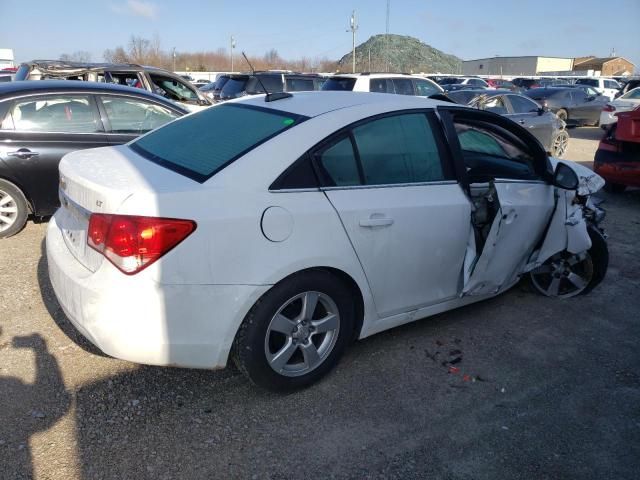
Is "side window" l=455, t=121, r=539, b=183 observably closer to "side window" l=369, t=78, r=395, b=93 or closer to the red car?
the red car

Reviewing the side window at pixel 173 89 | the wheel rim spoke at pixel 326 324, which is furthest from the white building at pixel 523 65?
the wheel rim spoke at pixel 326 324

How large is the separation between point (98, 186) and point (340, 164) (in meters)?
1.27

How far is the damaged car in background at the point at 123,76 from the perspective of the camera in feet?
34.7

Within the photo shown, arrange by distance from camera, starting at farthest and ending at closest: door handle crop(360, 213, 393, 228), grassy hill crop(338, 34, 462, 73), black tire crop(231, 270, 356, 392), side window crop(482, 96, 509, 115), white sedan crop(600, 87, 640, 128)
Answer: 1. grassy hill crop(338, 34, 462, 73)
2. white sedan crop(600, 87, 640, 128)
3. side window crop(482, 96, 509, 115)
4. door handle crop(360, 213, 393, 228)
5. black tire crop(231, 270, 356, 392)

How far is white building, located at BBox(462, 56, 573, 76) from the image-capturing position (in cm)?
9012

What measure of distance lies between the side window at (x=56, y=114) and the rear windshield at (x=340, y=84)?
7056 mm

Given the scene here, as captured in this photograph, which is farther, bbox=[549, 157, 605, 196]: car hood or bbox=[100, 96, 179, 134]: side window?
bbox=[100, 96, 179, 134]: side window

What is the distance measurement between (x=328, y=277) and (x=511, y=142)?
1996mm

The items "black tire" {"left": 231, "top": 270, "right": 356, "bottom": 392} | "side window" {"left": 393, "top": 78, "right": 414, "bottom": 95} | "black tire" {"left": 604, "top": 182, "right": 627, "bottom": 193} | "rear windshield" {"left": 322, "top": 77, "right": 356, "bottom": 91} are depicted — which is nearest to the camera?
"black tire" {"left": 231, "top": 270, "right": 356, "bottom": 392}

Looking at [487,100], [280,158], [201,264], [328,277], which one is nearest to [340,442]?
[328,277]

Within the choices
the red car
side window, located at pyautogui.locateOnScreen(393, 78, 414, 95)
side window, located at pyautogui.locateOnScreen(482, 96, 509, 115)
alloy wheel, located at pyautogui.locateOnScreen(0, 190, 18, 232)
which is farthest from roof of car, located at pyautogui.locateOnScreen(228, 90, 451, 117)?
side window, located at pyautogui.locateOnScreen(393, 78, 414, 95)

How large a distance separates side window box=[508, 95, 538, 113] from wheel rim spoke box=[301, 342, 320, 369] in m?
9.86

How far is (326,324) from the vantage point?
9.86 ft

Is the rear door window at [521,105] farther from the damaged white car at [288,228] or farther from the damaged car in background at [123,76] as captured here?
the damaged white car at [288,228]
